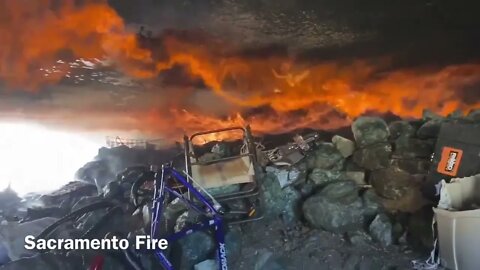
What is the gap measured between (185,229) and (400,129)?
138 cm

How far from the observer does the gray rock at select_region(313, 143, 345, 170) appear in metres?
2.77

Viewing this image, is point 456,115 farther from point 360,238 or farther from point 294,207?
point 294,207

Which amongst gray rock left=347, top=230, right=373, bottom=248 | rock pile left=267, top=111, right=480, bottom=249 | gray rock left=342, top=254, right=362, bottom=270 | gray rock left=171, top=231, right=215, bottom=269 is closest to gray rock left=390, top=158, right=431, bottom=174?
rock pile left=267, top=111, right=480, bottom=249

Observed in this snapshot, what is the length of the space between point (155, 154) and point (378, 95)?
1.35 metres

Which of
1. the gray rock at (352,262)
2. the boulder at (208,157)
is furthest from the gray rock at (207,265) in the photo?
the gray rock at (352,262)

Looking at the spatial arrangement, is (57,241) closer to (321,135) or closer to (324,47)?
(321,135)

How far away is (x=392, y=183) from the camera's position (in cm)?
273

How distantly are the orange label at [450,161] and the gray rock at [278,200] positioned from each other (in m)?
0.81

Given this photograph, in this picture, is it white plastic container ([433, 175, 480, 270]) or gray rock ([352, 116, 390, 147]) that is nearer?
white plastic container ([433, 175, 480, 270])

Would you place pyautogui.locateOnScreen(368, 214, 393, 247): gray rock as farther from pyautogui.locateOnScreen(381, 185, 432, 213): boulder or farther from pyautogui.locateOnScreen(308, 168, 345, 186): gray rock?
pyautogui.locateOnScreen(308, 168, 345, 186): gray rock

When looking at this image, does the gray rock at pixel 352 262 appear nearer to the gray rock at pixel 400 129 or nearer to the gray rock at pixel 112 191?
the gray rock at pixel 400 129

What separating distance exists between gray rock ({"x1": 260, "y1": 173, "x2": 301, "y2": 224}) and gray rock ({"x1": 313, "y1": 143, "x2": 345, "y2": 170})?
0.75ft

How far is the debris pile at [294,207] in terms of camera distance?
252cm

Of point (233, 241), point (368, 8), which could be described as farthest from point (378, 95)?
point (233, 241)
